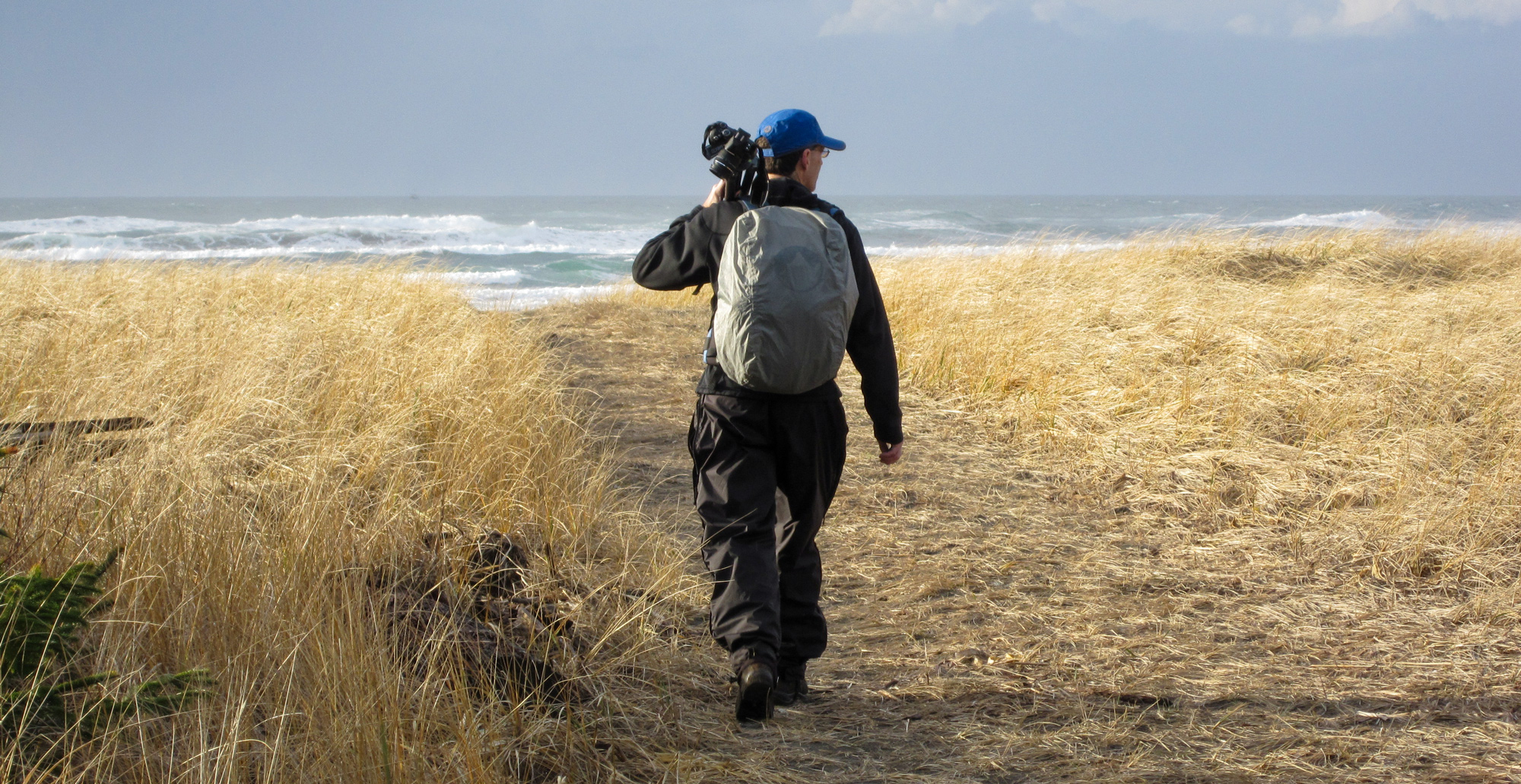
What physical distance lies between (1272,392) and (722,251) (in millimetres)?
4233

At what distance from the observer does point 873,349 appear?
2617 millimetres

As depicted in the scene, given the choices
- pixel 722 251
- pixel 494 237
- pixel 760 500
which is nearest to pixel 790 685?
pixel 760 500

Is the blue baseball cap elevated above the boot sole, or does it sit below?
above

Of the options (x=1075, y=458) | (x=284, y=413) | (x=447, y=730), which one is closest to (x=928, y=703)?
(x=447, y=730)

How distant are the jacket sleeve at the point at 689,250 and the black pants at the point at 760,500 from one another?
13.9 inches

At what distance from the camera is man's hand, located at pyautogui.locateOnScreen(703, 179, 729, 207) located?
102 inches

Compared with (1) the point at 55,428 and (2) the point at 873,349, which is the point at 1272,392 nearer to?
(2) the point at 873,349

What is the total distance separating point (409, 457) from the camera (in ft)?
13.1

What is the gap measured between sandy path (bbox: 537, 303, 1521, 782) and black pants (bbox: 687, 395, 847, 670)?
10.3 inches

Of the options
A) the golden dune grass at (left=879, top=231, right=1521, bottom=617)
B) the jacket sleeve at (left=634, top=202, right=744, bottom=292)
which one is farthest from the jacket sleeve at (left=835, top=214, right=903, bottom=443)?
the golden dune grass at (left=879, top=231, right=1521, bottom=617)

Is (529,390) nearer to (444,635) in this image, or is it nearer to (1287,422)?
(444,635)

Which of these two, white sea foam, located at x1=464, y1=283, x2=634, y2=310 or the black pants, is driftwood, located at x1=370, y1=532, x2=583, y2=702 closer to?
the black pants

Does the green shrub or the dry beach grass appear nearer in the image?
the green shrub

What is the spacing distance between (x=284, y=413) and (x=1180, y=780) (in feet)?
12.7
